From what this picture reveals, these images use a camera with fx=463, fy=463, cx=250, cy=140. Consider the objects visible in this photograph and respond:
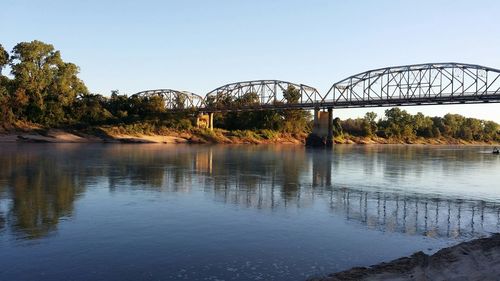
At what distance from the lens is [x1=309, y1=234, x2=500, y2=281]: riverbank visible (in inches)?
470

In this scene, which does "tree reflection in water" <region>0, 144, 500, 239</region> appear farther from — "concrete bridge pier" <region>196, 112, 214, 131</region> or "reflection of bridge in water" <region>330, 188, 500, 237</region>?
"concrete bridge pier" <region>196, 112, 214, 131</region>

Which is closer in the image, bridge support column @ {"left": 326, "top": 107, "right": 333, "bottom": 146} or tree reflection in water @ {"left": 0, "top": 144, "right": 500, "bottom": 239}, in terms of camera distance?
tree reflection in water @ {"left": 0, "top": 144, "right": 500, "bottom": 239}

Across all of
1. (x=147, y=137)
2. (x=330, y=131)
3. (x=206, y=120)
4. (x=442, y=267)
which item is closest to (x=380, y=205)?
(x=442, y=267)

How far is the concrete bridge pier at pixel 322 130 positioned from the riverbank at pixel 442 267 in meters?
120

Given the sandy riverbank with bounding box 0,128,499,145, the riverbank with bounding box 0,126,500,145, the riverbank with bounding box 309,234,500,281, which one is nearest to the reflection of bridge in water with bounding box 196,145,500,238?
the riverbank with bounding box 309,234,500,281

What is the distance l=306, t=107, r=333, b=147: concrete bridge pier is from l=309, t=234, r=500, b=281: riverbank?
11988 centimetres

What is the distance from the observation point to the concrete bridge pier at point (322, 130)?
13538 cm

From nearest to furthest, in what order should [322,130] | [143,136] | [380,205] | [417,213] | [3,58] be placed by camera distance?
[417,213] → [380,205] → [3,58] → [143,136] → [322,130]

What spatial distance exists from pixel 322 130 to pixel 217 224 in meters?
122

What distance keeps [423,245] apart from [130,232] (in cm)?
1108

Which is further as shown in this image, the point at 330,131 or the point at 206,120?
the point at 206,120

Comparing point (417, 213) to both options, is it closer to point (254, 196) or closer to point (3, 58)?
point (254, 196)

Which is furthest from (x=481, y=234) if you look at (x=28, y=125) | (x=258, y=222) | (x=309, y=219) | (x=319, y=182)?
(x=28, y=125)

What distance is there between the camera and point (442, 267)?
12.9 meters
